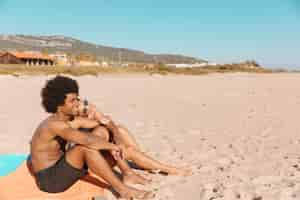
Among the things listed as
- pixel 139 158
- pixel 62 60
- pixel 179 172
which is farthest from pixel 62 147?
pixel 62 60

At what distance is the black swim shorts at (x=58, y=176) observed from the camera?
2.86 metres

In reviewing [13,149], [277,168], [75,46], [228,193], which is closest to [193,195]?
[228,193]

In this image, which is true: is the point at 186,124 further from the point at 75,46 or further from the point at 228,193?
the point at 75,46

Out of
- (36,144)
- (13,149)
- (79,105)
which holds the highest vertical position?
(79,105)

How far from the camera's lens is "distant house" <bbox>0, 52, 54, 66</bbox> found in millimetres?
39250

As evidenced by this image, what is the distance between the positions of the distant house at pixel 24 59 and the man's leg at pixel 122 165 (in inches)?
1455

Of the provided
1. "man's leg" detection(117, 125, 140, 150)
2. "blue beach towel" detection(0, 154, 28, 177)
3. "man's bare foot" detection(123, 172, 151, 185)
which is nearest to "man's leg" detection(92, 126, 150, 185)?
"man's bare foot" detection(123, 172, 151, 185)

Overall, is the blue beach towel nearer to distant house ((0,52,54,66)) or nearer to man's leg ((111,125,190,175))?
man's leg ((111,125,190,175))

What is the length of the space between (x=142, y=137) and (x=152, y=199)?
8.21 feet

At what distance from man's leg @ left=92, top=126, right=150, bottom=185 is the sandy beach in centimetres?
8

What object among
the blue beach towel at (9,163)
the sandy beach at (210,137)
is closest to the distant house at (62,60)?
the sandy beach at (210,137)

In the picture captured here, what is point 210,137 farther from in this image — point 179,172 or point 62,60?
point 62,60

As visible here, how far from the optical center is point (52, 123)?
9.24ft

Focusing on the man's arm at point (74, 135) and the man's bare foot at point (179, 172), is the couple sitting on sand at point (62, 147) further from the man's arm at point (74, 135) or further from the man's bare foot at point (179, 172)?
the man's bare foot at point (179, 172)
